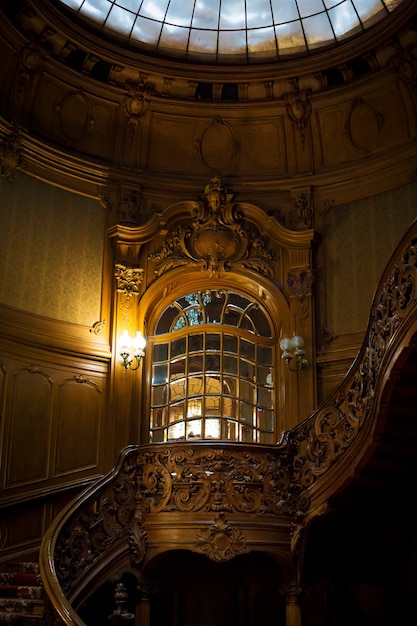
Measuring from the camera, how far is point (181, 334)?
12.3 meters

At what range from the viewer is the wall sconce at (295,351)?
11.5 m

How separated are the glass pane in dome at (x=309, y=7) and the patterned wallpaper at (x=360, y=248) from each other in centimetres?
309

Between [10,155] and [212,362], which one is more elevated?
[10,155]

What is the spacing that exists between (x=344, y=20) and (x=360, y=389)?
22.6 ft

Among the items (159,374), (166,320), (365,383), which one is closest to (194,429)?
(159,374)

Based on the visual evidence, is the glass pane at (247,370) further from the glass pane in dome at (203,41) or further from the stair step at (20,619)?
the stair step at (20,619)

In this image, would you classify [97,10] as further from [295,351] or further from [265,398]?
[265,398]

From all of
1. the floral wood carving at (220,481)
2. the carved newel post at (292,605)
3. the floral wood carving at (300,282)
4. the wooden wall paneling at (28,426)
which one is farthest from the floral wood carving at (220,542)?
the floral wood carving at (300,282)

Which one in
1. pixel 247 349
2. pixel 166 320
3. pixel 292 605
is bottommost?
pixel 292 605

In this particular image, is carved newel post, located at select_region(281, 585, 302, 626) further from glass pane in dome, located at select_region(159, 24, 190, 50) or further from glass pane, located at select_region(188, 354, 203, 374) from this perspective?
glass pane in dome, located at select_region(159, 24, 190, 50)

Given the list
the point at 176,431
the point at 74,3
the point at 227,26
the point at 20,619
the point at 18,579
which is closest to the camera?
the point at 20,619

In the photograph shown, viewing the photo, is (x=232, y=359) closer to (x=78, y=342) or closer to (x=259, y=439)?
(x=259, y=439)

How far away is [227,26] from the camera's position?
13062mm

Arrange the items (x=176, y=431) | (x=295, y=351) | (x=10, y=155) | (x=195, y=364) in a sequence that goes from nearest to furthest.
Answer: (x=10, y=155) → (x=295, y=351) → (x=176, y=431) → (x=195, y=364)
